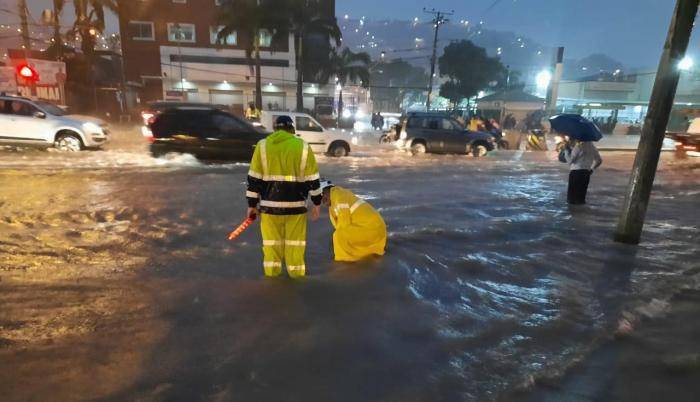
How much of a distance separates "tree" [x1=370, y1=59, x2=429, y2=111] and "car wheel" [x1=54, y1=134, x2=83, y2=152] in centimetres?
7784

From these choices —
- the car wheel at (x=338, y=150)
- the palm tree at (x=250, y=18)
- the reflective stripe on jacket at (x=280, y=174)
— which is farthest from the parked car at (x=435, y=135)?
the palm tree at (x=250, y=18)

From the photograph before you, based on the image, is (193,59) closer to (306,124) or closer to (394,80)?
(306,124)

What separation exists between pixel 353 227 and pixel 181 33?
36.4m

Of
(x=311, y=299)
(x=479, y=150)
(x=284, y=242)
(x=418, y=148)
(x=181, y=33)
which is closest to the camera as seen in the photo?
(x=311, y=299)

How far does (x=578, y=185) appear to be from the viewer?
8.44 metres

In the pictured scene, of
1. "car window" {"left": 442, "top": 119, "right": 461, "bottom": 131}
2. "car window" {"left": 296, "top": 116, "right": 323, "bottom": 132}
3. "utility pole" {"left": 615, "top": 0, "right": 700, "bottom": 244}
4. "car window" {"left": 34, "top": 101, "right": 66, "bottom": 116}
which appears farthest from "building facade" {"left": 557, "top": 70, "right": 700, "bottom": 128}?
"car window" {"left": 34, "top": 101, "right": 66, "bottom": 116}

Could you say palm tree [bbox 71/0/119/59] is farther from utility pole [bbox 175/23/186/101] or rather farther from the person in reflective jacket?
the person in reflective jacket

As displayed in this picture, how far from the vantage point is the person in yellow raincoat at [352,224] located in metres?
4.67

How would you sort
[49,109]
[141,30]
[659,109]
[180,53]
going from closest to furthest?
1. [659,109]
2. [49,109]
3. [180,53]
4. [141,30]

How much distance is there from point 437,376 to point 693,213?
786 centimetres

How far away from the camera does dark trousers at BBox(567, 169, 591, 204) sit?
831 cm

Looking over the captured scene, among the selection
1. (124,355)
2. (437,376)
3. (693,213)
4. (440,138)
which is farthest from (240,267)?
(440,138)

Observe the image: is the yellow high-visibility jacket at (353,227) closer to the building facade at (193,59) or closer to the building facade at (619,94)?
the building facade at (193,59)

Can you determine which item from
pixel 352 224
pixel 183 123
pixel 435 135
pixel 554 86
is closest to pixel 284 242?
pixel 352 224
